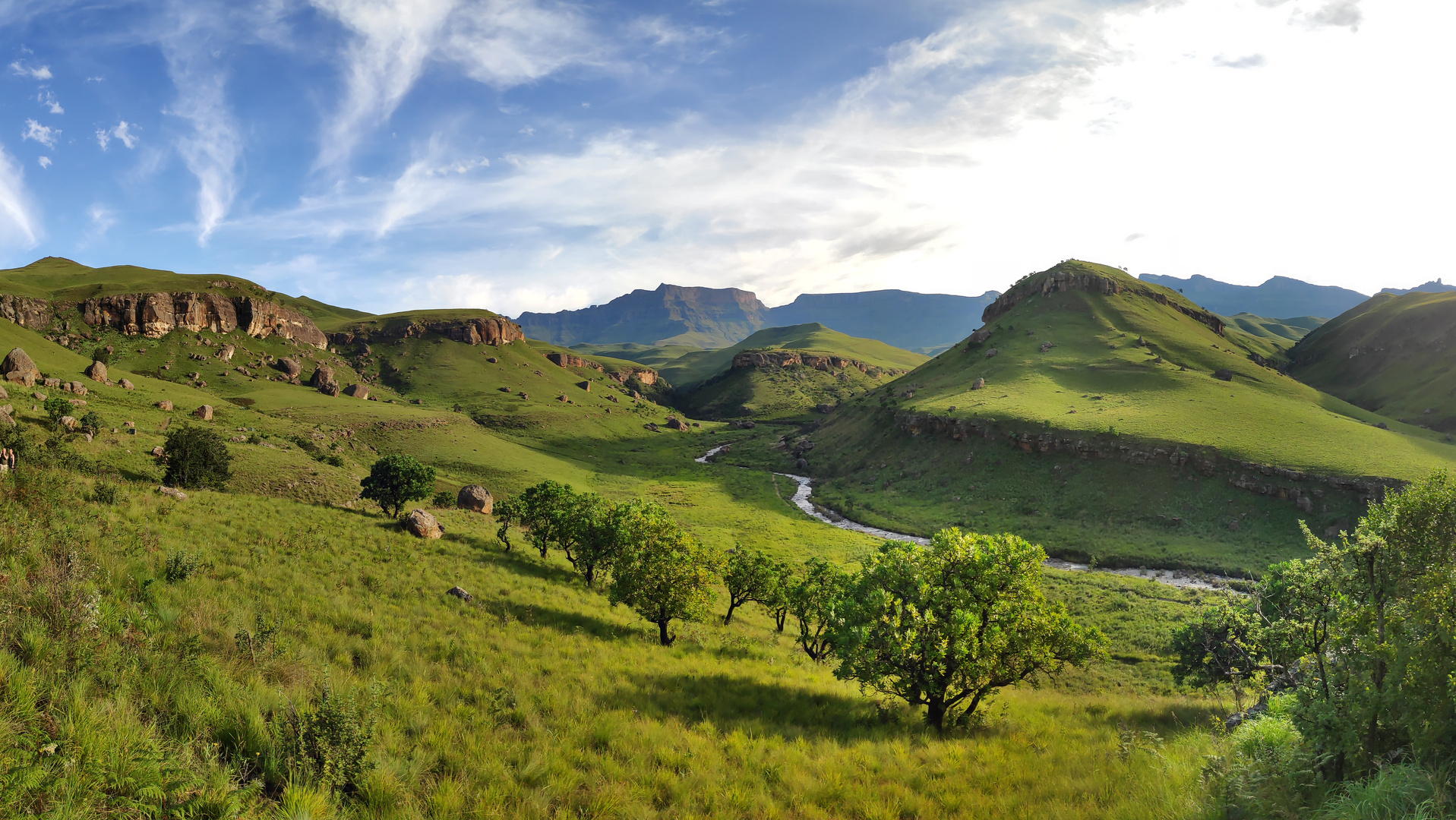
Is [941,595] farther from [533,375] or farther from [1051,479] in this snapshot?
[533,375]

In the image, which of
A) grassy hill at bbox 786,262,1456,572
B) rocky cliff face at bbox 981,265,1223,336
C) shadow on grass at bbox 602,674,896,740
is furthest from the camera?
rocky cliff face at bbox 981,265,1223,336

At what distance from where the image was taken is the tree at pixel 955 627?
15.3m

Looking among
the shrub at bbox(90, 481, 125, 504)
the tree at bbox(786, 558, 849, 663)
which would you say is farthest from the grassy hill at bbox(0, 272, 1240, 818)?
the tree at bbox(786, 558, 849, 663)

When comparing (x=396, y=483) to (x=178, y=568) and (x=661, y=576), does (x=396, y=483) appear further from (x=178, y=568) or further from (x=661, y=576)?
(x=661, y=576)

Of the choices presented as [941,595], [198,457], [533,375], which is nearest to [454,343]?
[533,375]

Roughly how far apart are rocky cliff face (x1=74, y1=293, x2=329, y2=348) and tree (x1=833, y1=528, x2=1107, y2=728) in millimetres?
176054

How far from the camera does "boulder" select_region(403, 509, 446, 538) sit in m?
34.7

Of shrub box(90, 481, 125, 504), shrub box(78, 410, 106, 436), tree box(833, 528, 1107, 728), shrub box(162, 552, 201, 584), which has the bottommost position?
tree box(833, 528, 1107, 728)

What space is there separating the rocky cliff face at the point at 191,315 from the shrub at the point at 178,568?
160 metres

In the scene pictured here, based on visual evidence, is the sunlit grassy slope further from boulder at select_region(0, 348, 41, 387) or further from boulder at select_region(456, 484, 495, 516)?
boulder at select_region(0, 348, 41, 387)

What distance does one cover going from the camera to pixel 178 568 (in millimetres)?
15078

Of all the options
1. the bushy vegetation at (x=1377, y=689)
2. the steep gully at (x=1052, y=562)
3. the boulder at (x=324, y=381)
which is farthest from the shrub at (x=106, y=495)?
the boulder at (x=324, y=381)

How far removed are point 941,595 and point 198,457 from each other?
52.5 metres

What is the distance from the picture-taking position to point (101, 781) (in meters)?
5.66
